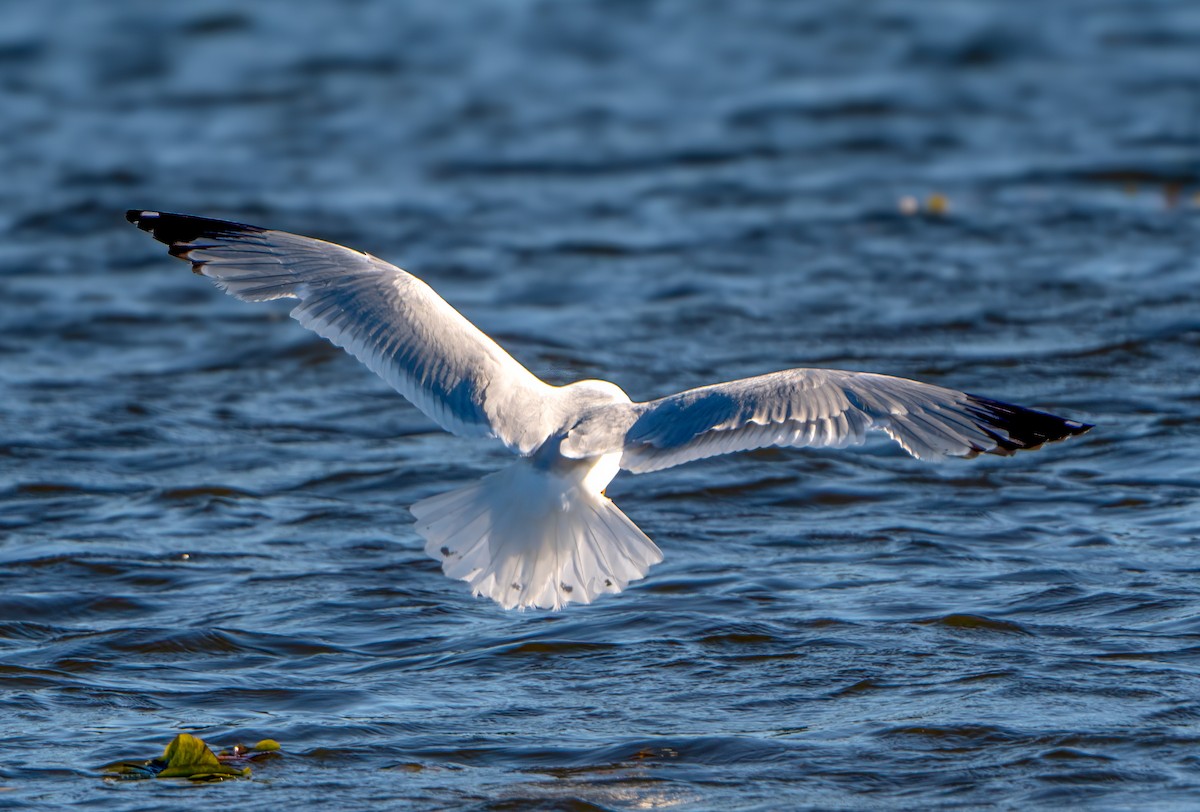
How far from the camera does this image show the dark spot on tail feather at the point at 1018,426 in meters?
4.70

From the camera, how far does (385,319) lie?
547cm

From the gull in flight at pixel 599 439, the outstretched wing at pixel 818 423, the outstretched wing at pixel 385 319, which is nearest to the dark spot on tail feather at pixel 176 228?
the outstretched wing at pixel 385 319

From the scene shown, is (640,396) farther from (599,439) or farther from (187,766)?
(187,766)

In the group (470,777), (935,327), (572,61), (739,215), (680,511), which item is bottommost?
(470,777)

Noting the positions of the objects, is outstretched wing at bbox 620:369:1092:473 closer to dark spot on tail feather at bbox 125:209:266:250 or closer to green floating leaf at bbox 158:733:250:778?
green floating leaf at bbox 158:733:250:778

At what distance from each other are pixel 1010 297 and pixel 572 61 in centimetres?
774

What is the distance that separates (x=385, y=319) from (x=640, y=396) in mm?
2345

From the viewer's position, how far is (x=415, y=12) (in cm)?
1758

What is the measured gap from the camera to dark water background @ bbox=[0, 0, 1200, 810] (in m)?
4.46

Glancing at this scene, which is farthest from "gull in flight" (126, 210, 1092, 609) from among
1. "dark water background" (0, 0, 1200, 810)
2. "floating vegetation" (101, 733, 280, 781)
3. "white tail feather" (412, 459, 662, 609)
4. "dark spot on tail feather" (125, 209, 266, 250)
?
"dark spot on tail feather" (125, 209, 266, 250)

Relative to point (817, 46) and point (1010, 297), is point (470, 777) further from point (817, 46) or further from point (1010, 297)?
point (817, 46)

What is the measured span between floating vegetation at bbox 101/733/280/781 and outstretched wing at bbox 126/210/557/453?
4.02 feet

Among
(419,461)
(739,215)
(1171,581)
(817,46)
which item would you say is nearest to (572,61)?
(817,46)

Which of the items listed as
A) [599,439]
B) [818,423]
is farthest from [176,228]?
[818,423]
